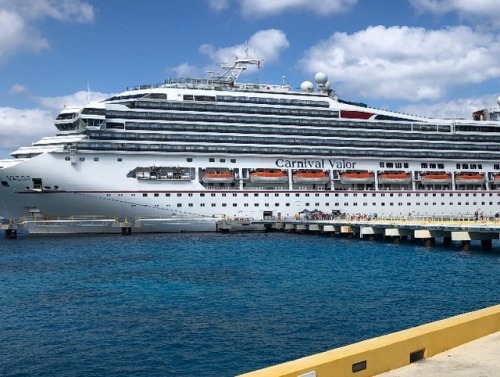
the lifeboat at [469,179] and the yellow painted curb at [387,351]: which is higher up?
the lifeboat at [469,179]

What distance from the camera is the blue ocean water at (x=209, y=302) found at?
18875 millimetres

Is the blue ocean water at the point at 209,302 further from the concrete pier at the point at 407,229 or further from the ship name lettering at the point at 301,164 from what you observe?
the ship name lettering at the point at 301,164

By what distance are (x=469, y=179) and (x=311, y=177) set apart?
2313 cm

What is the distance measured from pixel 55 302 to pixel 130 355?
9.74m

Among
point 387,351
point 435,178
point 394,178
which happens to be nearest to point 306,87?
point 394,178

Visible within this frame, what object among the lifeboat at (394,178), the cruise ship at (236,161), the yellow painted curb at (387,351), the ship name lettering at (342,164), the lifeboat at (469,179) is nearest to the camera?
the yellow painted curb at (387,351)

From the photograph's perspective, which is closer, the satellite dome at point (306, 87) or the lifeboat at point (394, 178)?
the lifeboat at point (394, 178)

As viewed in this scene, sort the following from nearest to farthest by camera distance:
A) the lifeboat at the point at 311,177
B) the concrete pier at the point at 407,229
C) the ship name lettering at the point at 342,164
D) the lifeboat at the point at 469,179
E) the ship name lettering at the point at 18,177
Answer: the concrete pier at the point at 407,229 < the ship name lettering at the point at 18,177 < the lifeboat at the point at 311,177 < the ship name lettering at the point at 342,164 < the lifeboat at the point at 469,179

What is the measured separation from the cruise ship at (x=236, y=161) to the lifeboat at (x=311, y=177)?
0.22 metres

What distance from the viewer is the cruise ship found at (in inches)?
2441

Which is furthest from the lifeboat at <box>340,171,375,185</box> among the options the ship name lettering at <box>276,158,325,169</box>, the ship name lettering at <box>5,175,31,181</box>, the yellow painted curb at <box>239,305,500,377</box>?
the yellow painted curb at <box>239,305,500,377</box>

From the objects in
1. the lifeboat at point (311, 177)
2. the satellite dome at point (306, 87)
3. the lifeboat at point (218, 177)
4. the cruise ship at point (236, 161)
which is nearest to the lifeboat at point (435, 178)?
the cruise ship at point (236, 161)

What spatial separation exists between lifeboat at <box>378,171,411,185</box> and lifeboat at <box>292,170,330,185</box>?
7.36 metres

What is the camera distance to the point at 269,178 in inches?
2753
